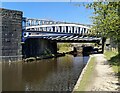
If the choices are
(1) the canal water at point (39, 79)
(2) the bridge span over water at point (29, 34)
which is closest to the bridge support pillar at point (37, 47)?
(2) the bridge span over water at point (29, 34)

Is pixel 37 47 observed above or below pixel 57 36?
below

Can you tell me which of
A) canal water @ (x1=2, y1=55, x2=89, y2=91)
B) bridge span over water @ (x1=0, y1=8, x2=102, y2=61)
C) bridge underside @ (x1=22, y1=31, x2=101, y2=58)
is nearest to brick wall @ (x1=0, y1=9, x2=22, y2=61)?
bridge span over water @ (x1=0, y1=8, x2=102, y2=61)

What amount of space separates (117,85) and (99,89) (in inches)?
56.8

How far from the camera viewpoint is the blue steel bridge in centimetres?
6744

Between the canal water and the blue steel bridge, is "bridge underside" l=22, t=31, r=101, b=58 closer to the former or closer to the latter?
the blue steel bridge

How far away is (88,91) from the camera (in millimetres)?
15539

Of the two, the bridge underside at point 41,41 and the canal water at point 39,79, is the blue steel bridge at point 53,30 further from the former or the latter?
the canal water at point 39,79

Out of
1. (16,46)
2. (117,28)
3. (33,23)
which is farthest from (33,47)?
(117,28)

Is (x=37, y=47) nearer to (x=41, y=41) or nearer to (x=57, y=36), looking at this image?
(x=41, y=41)

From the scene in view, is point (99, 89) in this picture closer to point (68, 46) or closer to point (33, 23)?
point (33, 23)

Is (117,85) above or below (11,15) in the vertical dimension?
below

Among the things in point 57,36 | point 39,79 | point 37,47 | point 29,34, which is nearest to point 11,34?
point 29,34

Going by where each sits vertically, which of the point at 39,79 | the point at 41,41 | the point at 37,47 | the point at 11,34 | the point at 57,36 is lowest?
the point at 39,79

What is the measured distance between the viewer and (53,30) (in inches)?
3044
